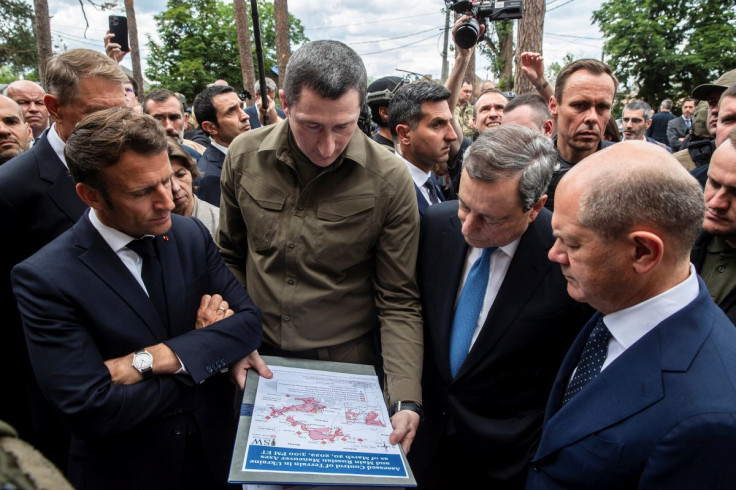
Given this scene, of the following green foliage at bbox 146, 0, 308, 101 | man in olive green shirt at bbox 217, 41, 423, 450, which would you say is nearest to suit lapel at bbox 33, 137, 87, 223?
man in olive green shirt at bbox 217, 41, 423, 450

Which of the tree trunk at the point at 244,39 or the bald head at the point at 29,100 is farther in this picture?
the tree trunk at the point at 244,39

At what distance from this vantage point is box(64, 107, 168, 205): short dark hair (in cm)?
158

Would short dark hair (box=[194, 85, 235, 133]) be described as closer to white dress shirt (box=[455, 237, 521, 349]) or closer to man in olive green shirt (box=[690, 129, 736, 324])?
white dress shirt (box=[455, 237, 521, 349])

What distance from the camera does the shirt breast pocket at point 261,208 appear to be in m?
2.08

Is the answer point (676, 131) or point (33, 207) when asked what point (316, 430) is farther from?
point (676, 131)

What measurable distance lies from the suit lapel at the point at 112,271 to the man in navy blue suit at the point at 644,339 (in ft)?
4.52

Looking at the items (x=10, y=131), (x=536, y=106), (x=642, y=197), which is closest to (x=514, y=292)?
(x=642, y=197)

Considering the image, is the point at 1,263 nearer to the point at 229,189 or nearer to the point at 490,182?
the point at 229,189

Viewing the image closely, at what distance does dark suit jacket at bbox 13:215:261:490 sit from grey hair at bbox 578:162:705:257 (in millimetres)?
1341

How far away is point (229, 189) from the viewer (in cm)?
221

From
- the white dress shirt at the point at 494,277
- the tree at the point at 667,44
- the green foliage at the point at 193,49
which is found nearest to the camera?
the white dress shirt at the point at 494,277

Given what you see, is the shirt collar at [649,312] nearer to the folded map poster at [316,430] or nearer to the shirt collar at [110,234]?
the folded map poster at [316,430]

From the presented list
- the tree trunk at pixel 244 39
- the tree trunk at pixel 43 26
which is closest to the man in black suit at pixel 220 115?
the tree trunk at pixel 43 26

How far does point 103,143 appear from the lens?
157 cm
